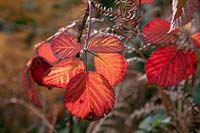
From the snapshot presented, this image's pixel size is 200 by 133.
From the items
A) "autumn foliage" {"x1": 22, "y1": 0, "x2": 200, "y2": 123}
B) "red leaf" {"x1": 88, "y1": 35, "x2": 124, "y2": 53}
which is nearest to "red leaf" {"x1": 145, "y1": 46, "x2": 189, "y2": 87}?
"autumn foliage" {"x1": 22, "y1": 0, "x2": 200, "y2": 123}

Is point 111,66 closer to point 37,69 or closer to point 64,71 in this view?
point 64,71

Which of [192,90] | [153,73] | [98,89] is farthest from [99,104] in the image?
Result: [192,90]

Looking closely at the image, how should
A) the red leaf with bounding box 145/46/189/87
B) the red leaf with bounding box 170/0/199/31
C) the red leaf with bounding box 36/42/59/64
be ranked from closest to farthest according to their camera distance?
1. the red leaf with bounding box 170/0/199/31
2. the red leaf with bounding box 145/46/189/87
3. the red leaf with bounding box 36/42/59/64

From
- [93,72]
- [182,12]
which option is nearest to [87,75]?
[93,72]

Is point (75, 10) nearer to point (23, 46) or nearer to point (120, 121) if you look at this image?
point (23, 46)

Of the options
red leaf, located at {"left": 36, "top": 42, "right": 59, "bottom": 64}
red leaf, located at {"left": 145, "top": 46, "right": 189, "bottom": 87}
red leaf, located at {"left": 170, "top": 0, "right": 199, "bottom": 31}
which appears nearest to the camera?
red leaf, located at {"left": 170, "top": 0, "right": 199, "bottom": 31}

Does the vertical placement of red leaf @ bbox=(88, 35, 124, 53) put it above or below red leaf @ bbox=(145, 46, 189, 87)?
above

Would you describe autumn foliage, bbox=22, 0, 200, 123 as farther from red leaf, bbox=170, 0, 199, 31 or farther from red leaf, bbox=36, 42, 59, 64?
red leaf, bbox=36, 42, 59, 64
